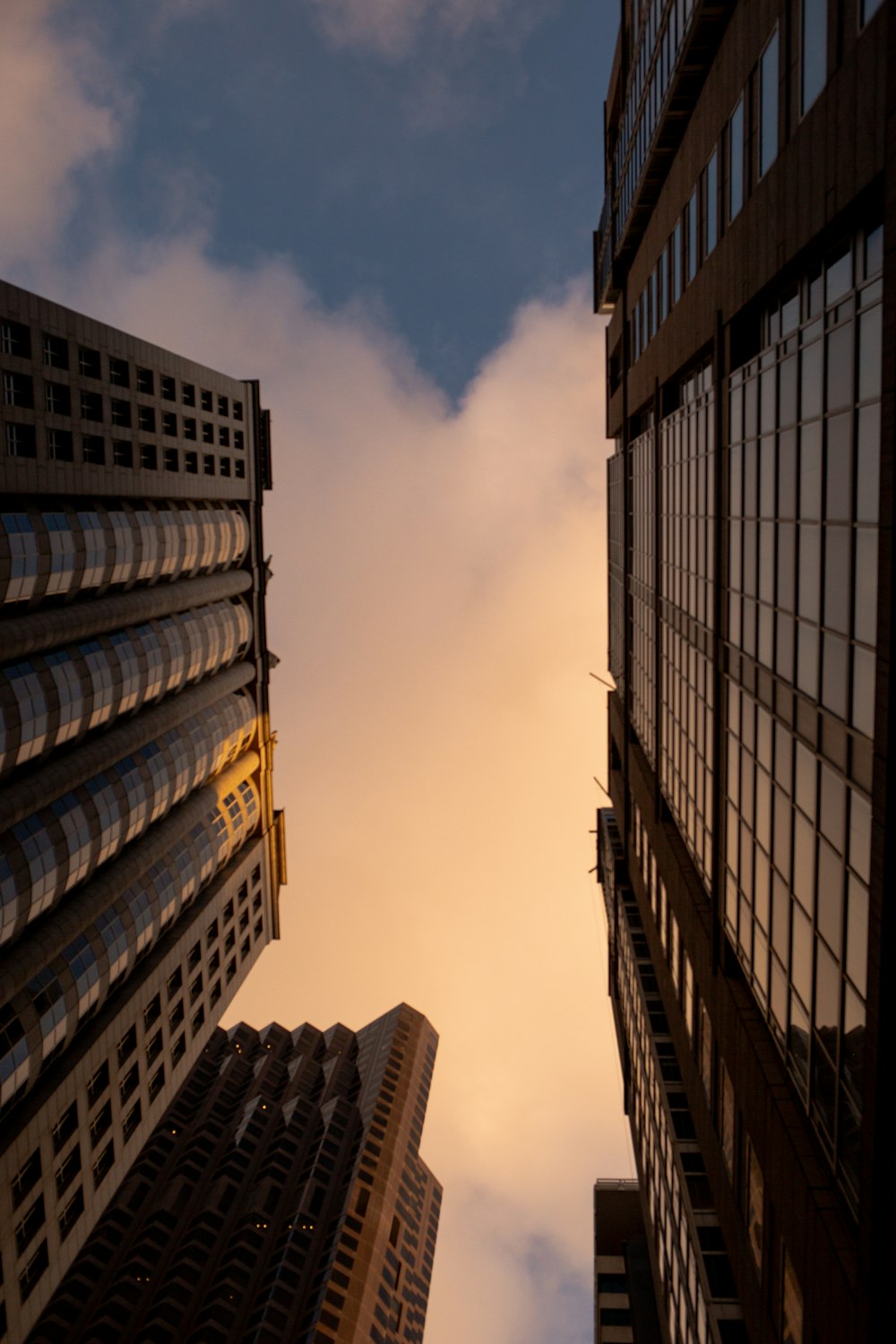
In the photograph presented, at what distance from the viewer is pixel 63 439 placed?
163ft

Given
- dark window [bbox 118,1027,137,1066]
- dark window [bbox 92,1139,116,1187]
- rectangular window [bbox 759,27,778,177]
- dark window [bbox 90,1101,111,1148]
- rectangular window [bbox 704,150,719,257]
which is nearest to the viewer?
rectangular window [bbox 759,27,778,177]

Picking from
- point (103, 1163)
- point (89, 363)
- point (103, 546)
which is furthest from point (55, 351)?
point (103, 1163)

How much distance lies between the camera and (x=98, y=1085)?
165 feet

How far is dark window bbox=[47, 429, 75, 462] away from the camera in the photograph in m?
48.1

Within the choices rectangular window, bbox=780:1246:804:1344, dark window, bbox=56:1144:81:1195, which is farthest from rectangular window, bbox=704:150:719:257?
dark window, bbox=56:1144:81:1195

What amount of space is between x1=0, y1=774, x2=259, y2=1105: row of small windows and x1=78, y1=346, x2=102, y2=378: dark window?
1429 inches

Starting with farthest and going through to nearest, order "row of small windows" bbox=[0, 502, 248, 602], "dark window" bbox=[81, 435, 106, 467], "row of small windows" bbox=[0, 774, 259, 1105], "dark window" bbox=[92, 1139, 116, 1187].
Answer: "dark window" bbox=[81, 435, 106, 467], "dark window" bbox=[92, 1139, 116, 1187], "row of small windows" bbox=[0, 502, 248, 602], "row of small windows" bbox=[0, 774, 259, 1105]

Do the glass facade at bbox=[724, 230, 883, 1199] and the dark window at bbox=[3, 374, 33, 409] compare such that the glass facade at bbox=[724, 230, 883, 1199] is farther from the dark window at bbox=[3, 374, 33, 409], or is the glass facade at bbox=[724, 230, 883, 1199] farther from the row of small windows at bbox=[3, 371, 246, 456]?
the row of small windows at bbox=[3, 371, 246, 456]

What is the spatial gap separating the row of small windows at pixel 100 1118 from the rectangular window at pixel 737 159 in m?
56.1

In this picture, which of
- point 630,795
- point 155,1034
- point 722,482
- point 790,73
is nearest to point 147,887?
point 155,1034

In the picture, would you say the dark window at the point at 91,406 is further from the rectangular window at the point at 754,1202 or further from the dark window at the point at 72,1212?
the rectangular window at the point at 754,1202

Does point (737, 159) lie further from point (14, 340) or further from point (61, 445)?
point (61, 445)

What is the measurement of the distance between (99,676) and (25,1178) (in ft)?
97.2

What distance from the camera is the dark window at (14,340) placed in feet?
143
